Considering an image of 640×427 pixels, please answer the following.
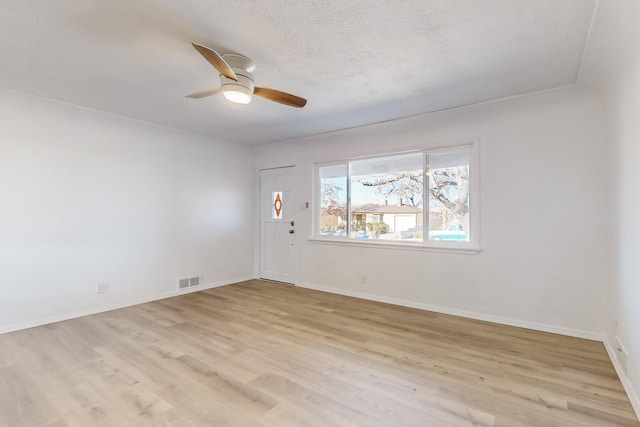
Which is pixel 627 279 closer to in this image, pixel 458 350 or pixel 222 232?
pixel 458 350

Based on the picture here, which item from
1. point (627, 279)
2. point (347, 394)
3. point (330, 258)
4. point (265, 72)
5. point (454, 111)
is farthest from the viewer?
point (330, 258)

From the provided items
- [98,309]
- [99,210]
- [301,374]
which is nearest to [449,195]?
[301,374]

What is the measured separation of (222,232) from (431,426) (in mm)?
4372

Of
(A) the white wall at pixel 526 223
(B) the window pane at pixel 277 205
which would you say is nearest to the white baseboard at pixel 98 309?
(B) the window pane at pixel 277 205

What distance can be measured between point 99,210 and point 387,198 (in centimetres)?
386

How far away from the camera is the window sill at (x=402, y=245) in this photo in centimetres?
372

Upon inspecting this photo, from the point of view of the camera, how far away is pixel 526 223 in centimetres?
335

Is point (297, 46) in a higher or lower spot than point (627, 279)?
higher

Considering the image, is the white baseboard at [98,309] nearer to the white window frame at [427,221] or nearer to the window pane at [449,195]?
the white window frame at [427,221]

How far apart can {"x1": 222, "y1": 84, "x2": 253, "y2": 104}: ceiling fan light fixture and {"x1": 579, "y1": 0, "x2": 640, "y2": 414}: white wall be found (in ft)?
7.89

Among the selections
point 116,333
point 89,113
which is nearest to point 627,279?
point 116,333

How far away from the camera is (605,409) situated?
1.94 m

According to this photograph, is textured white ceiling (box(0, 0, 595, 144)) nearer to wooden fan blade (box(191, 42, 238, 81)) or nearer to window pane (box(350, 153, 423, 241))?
wooden fan blade (box(191, 42, 238, 81))

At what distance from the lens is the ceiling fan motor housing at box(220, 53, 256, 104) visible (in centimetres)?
246
